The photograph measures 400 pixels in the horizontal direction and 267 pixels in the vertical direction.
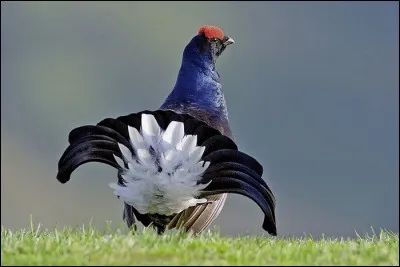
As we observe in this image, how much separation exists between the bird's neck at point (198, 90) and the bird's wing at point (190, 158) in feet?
4.16

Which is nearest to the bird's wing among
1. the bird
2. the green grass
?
the bird

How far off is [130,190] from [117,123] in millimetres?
596

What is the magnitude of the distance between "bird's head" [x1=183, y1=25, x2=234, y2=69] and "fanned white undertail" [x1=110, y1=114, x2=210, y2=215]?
197 centimetres

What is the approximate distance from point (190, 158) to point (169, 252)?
1619 mm

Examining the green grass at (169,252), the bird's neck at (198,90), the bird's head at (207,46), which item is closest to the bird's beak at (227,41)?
the bird's head at (207,46)

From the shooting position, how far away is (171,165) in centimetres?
638

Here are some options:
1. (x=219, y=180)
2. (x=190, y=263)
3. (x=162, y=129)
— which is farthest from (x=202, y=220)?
(x=190, y=263)

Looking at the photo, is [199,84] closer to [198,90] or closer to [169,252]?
[198,90]

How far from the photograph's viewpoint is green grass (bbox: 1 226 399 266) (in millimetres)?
4699

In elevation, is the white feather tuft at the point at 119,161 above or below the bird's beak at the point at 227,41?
below

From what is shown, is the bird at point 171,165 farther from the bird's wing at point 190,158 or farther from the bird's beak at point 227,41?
the bird's beak at point 227,41

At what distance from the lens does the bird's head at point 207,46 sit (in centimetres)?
821

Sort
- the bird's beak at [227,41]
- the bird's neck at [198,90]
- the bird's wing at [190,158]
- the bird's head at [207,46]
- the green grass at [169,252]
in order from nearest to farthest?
1. the green grass at [169,252]
2. the bird's wing at [190,158]
3. the bird's neck at [198,90]
4. the bird's head at [207,46]
5. the bird's beak at [227,41]

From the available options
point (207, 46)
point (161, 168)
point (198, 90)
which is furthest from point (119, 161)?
point (207, 46)
